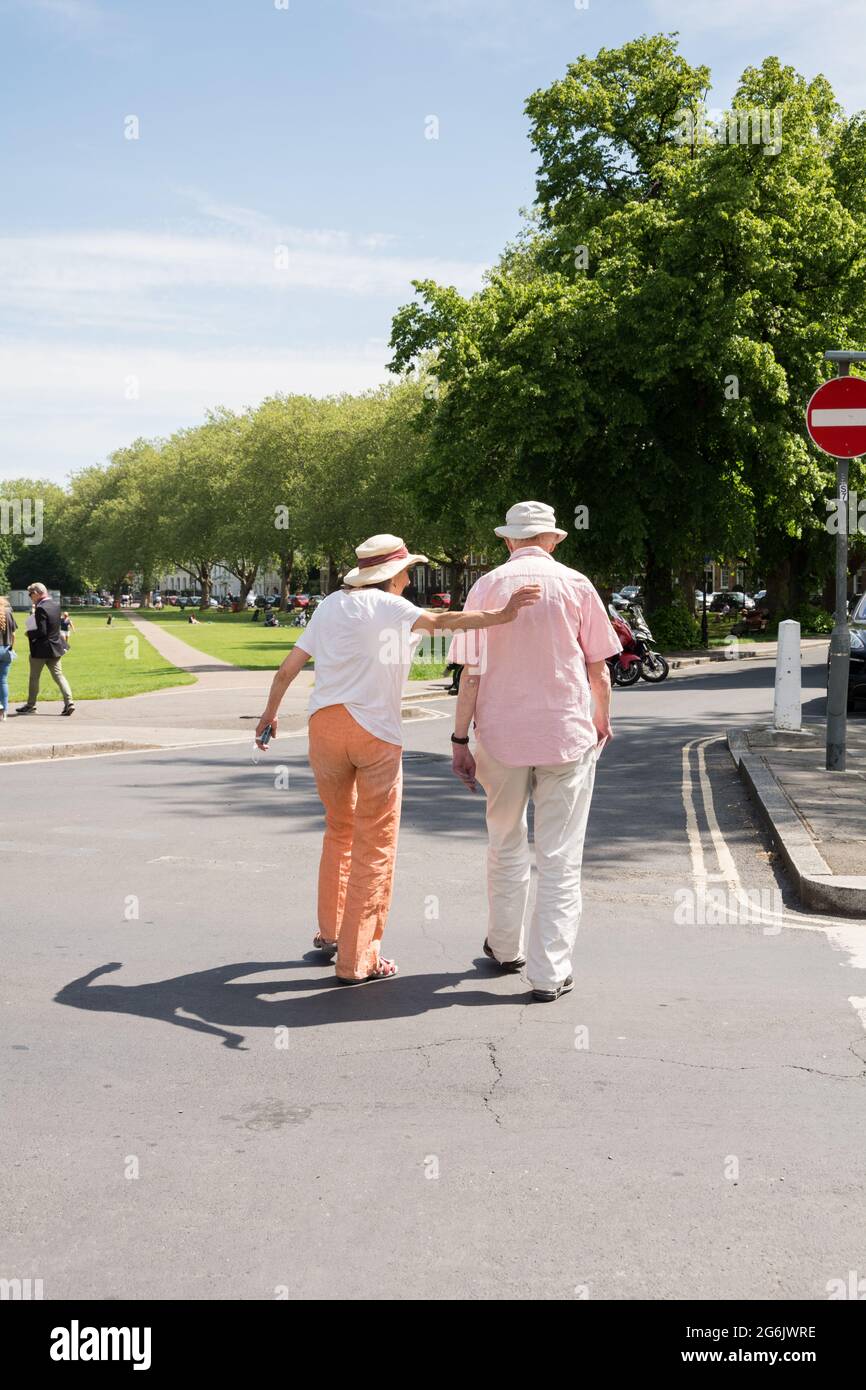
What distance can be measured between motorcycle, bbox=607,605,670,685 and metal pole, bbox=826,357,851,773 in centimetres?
1242

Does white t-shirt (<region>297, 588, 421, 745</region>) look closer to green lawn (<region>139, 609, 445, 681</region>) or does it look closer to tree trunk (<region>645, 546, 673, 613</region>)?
green lawn (<region>139, 609, 445, 681</region>)

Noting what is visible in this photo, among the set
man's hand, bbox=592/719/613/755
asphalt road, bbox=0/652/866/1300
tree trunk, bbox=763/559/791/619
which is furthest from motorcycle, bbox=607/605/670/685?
tree trunk, bbox=763/559/791/619

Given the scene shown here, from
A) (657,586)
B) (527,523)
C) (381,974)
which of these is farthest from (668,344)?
(381,974)

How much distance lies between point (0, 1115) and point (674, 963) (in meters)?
3.05

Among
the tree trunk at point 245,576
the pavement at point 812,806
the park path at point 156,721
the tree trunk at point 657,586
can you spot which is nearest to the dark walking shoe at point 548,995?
the pavement at point 812,806

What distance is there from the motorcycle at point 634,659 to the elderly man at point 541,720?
18845 mm

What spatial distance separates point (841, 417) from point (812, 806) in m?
3.66

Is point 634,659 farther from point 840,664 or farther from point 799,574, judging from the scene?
point 799,574

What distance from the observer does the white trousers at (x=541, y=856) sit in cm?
555

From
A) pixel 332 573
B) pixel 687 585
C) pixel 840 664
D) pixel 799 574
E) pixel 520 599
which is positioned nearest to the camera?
pixel 520 599

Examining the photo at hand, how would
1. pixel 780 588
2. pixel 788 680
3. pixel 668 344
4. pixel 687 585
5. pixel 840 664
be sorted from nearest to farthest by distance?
pixel 840 664 → pixel 788 680 → pixel 668 344 → pixel 687 585 → pixel 780 588

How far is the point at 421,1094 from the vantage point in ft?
14.4

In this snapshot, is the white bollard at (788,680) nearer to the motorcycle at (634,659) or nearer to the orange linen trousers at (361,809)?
the orange linen trousers at (361,809)
